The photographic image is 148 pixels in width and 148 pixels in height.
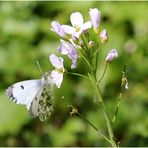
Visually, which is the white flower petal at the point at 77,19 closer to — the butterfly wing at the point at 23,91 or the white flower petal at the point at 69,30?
the white flower petal at the point at 69,30

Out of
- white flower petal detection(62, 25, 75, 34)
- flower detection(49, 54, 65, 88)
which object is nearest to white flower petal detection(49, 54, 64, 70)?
flower detection(49, 54, 65, 88)

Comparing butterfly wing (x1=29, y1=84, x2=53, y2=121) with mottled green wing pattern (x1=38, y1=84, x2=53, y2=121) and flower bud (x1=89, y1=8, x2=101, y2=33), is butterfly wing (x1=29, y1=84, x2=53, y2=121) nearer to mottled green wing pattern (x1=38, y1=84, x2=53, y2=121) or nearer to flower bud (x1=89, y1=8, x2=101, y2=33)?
mottled green wing pattern (x1=38, y1=84, x2=53, y2=121)

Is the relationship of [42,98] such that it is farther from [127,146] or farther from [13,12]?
[13,12]

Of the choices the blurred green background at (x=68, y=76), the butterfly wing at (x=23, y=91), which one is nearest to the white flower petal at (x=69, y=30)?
the butterfly wing at (x=23, y=91)

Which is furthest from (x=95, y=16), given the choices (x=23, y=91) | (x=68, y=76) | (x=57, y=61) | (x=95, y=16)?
(x=68, y=76)

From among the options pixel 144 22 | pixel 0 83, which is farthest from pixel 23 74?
pixel 144 22

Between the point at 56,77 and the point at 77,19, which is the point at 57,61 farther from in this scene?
the point at 77,19
